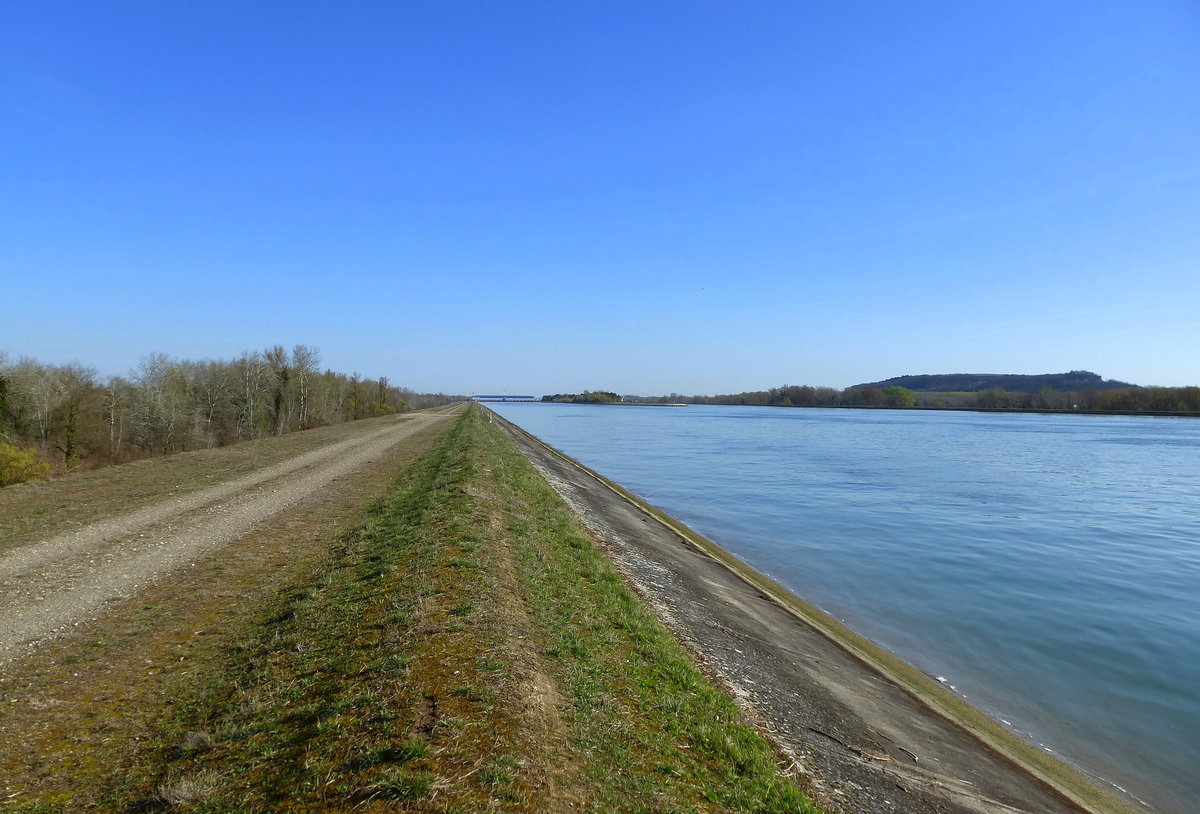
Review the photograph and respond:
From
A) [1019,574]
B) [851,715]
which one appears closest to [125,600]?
[851,715]

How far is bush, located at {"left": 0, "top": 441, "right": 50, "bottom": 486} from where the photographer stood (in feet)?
97.9

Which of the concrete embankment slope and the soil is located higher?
the soil

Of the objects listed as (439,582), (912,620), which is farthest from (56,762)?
(912,620)

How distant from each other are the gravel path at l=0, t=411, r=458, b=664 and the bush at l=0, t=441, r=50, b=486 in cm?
2145

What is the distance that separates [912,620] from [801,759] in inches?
394

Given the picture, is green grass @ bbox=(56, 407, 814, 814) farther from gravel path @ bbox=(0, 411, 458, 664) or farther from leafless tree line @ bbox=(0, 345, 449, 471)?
leafless tree line @ bbox=(0, 345, 449, 471)

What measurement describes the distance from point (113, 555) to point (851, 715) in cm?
1257

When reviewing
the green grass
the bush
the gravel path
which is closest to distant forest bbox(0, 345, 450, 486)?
the bush

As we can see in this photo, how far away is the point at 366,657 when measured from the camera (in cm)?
642

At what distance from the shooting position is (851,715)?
8398 mm

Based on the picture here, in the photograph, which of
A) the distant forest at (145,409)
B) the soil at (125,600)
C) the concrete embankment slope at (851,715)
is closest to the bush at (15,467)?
the distant forest at (145,409)

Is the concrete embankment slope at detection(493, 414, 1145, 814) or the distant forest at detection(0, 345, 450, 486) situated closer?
the concrete embankment slope at detection(493, 414, 1145, 814)

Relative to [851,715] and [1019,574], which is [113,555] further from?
[1019,574]

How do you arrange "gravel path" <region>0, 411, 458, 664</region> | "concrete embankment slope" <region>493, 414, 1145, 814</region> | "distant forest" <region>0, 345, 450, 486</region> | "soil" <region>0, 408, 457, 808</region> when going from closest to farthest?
"soil" <region>0, 408, 457, 808</region> → "concrete embankment slope" <region>493, 414, 1145, 814</region> → "gravel path" <region>0, 411, 458, 664</region> → "distant forest" <region>0, 345, 450, 486</region>
